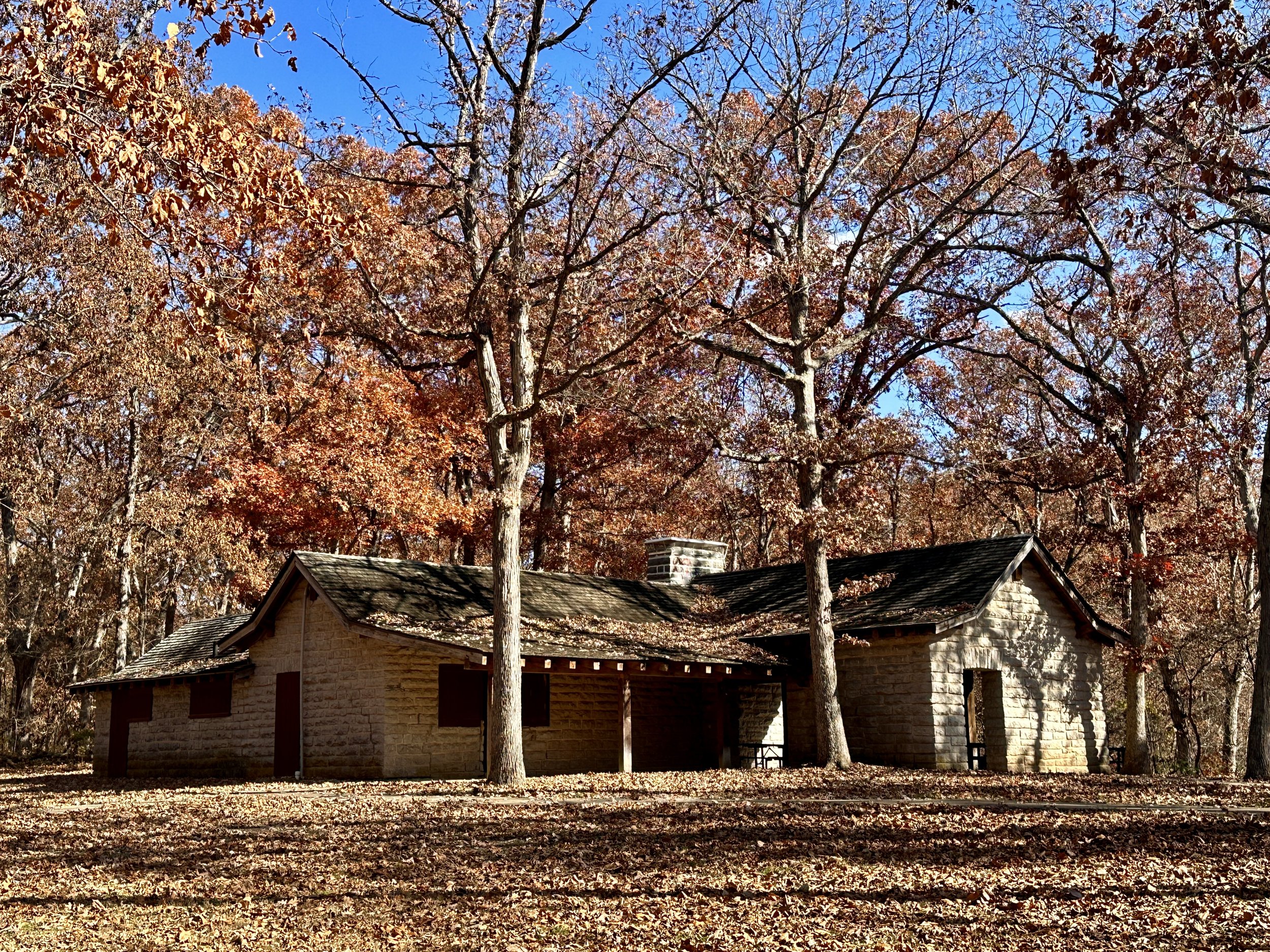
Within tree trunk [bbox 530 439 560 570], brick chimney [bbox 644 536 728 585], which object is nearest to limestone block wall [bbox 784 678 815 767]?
brick chimney [bbox 644 536 728 585]

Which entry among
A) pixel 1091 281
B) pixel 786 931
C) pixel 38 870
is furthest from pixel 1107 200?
pixel 38 870

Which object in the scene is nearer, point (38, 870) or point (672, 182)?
point (38, 870)

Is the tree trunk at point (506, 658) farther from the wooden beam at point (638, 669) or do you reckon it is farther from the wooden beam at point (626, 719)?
the wooden beam at point (626, 719)

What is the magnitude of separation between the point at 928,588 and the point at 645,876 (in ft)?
47.1

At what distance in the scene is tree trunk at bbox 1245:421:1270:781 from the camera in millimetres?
17172

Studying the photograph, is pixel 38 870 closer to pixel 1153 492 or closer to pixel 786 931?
pixel 786 931

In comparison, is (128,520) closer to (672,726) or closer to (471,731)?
(471,731)

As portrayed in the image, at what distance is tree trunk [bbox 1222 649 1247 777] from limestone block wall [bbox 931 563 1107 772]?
6046mm

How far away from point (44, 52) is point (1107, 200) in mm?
19393

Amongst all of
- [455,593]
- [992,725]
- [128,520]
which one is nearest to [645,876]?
[455,593]

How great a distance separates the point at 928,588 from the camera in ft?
71.3

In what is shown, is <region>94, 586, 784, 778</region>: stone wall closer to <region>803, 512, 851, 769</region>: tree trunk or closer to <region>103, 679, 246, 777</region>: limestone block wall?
<region>103, 679, 246, 777</region>: limestone block wall

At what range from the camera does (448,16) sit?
59.1ft

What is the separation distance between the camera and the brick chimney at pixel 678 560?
27.4 m
